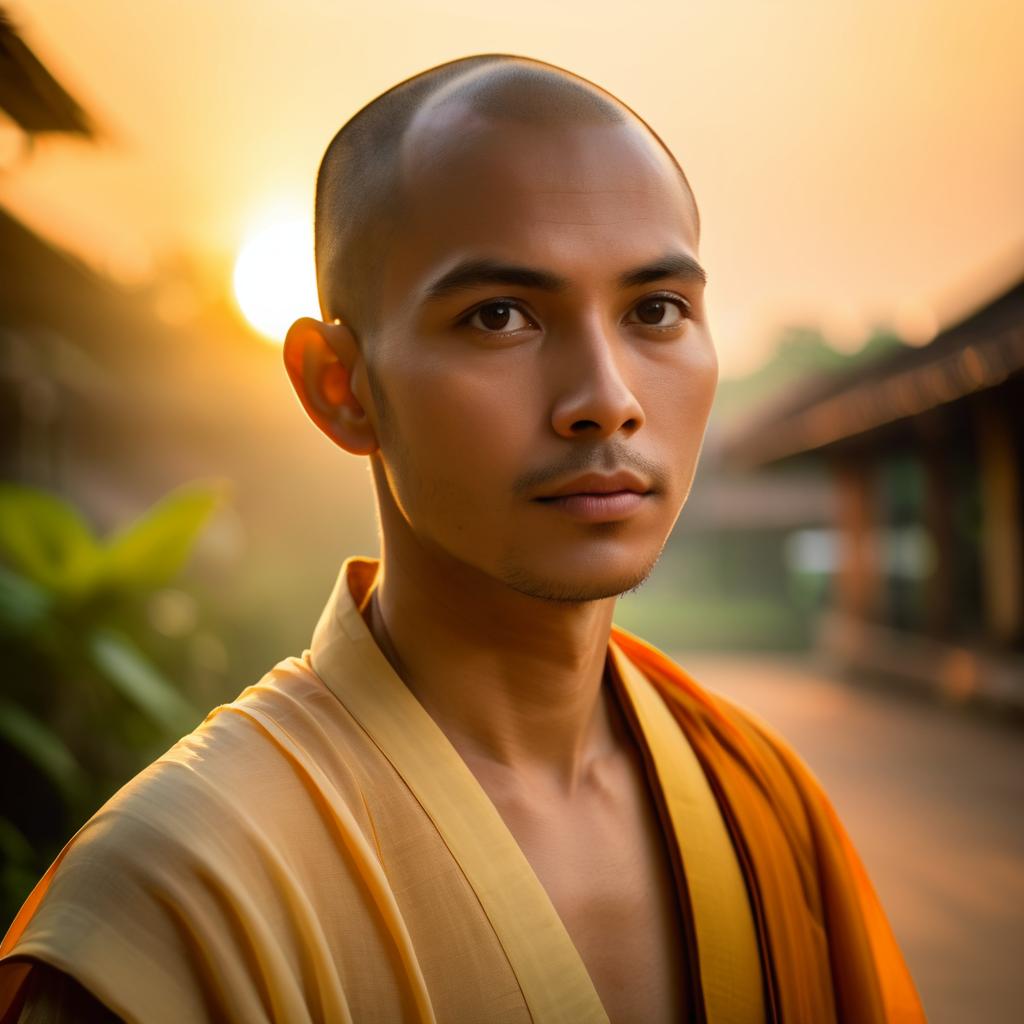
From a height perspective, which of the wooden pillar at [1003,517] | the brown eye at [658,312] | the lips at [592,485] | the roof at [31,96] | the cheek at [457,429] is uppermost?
the wooden pillar at [1003,517]

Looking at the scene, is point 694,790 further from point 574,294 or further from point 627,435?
point 574,294

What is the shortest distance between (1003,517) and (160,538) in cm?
718

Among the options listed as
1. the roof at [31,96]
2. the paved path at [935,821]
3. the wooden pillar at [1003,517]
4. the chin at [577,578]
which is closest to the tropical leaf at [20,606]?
the roof at [31,96]

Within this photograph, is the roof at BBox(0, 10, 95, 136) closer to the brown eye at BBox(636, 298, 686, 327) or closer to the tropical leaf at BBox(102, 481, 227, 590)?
the tropical leaf at BBox(102, 481, 227, 590)

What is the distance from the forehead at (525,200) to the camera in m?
1.17

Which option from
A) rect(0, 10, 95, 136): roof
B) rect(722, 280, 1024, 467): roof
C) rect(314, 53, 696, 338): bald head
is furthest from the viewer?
rect(722, 280, 1024, 467): roof

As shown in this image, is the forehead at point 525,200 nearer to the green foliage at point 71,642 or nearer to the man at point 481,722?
the man at point 481,722

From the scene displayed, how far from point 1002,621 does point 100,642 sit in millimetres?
7647

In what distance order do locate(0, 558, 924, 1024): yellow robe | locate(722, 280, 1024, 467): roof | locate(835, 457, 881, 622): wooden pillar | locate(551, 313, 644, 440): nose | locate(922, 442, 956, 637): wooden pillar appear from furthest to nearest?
locate(835, 457, 881, 622): wooden pillar
locate(922, 442, 956, 637): wooden pillar
locate(722, 280, 1024, 467): roof
locate(551, 313, 644, 440): nose
locate(0, 558, 924, 1024): yellow robe

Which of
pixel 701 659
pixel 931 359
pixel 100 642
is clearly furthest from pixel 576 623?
pixel 701 659

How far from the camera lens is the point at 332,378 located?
1.36 meters

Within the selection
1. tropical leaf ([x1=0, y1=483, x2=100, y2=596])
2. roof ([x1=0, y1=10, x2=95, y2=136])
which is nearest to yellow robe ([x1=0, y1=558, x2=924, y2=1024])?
roof ([x1=0, y1=10, x2=95, y2=136])

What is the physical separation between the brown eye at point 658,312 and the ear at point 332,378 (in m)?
0.36

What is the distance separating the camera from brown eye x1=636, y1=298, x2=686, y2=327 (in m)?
1.26
